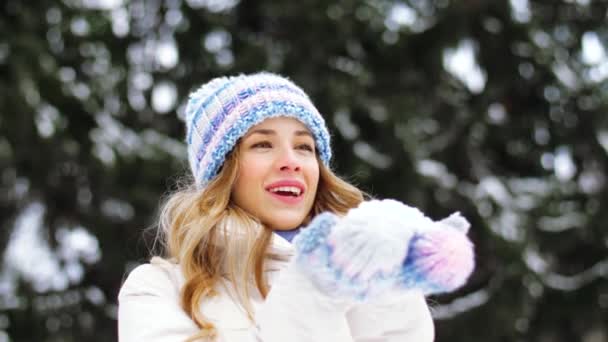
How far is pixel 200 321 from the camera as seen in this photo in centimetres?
175

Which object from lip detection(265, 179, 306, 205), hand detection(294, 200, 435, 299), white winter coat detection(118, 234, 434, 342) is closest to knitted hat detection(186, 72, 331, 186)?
lip detection(265, 179, 306, 205)

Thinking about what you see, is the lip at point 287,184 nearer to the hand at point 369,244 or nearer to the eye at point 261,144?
the eye at point 261,144

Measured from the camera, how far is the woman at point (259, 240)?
4.84 ft

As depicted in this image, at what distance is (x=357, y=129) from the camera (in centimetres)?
588

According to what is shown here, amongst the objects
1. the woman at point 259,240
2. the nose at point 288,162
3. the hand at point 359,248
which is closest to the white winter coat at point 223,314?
the woman at point 259,240

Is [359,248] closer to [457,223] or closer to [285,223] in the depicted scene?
[457,223]

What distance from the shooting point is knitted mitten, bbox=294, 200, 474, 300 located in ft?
4.51

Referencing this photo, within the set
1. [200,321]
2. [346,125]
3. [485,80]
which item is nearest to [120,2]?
[346,125]

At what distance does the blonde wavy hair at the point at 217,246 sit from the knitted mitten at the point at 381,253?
1.37 ft

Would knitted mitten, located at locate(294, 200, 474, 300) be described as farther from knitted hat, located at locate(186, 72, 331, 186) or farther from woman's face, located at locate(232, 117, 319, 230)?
knitted hat, located at locate(186, 72, 331, 186)

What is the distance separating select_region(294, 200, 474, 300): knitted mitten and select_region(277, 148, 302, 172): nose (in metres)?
0.46

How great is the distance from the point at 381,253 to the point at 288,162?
54cm

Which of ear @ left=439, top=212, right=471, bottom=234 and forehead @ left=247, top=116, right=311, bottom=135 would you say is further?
forehead @ left=247, top=116, right=311, bottom=135

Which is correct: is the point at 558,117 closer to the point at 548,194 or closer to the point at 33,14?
the point at 548,194
